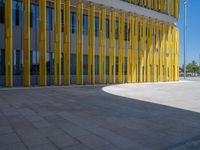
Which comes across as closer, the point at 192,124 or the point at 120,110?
the point at 192,124

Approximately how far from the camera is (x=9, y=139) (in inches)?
198

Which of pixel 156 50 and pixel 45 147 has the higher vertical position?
pixel 156 50

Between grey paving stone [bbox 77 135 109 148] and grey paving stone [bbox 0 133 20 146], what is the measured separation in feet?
4.67

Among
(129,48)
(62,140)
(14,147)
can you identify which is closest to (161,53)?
(129,48)

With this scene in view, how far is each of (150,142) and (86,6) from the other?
20.9 m

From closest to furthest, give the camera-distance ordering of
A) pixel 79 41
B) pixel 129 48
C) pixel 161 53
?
pixel 79 41 → pixel 129 48 → pixel 161 53

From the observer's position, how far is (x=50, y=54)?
22.2 meters

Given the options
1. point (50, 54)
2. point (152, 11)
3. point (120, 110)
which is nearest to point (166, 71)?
point (152, 11)

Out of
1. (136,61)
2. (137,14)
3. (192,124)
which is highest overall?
(137,14)

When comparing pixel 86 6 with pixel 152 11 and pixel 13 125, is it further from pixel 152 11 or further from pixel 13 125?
pixel 13 125

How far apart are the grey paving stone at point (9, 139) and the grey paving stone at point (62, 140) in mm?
765

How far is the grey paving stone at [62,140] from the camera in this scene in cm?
474

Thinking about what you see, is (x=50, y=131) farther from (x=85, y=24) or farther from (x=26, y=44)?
(x=85, y=24)

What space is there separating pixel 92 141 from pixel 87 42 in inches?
805
